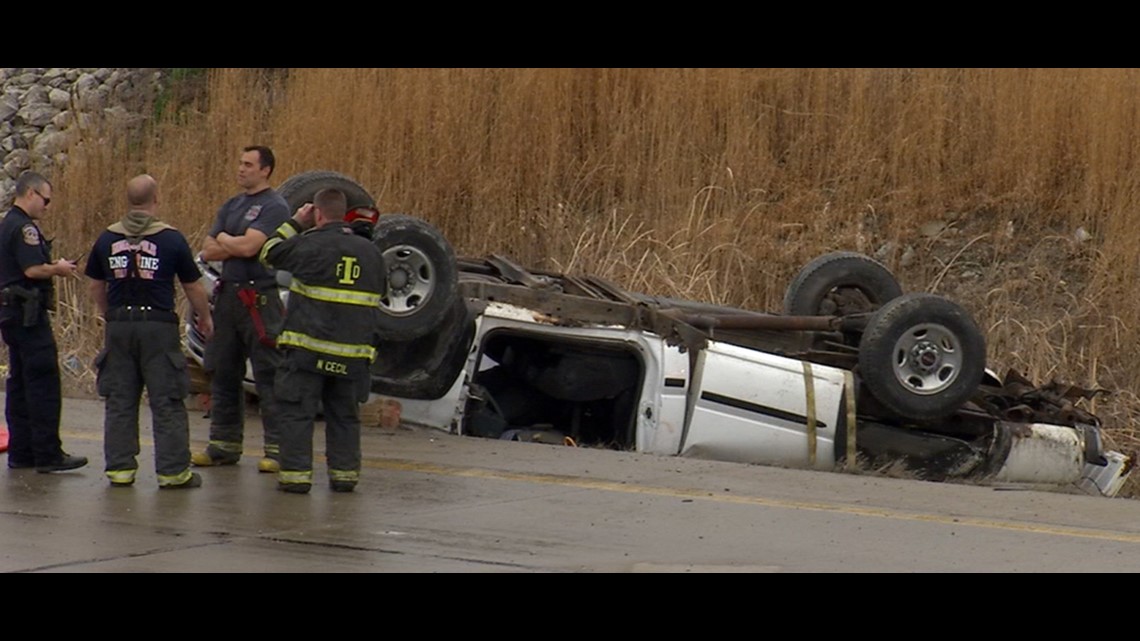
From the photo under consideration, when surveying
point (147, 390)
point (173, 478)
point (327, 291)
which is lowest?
point (173, 478)

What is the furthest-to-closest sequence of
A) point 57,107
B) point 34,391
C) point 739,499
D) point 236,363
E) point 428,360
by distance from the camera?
point 57,107 → point 428,360 → point 236,363 → point 34,391 → point 739,499

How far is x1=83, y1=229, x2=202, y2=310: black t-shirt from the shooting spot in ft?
26.4

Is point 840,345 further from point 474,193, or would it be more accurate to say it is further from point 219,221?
point 474,193

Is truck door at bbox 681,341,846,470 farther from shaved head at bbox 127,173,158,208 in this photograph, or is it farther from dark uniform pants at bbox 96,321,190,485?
shaved head at bbox 127,173,158,208

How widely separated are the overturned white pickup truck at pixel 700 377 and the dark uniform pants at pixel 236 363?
3.18ft

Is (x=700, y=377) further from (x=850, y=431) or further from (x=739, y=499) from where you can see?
(x=739, y=499)

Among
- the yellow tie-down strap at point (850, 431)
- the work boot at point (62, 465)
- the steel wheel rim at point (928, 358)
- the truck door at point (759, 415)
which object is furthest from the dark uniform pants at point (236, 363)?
the steel wheel rim at point (928, 358)

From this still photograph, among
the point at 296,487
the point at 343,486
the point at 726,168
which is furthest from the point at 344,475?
the point at 726,168

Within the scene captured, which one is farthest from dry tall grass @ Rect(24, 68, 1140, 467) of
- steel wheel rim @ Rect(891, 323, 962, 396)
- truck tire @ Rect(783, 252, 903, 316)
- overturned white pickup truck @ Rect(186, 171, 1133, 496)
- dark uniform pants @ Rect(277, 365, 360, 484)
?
dark uniform pants @ Rect(277, 365, 360, 484)

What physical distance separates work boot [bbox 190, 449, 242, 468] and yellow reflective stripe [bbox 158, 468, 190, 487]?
0.73 m

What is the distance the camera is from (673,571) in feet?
20.8

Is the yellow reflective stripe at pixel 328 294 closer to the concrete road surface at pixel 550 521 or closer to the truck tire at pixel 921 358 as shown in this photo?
the concrete road surface at pixel 550 521

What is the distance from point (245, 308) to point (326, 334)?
2.83 feet

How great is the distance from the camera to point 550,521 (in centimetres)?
754
